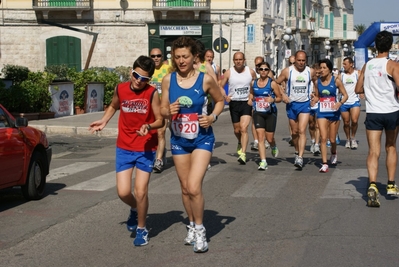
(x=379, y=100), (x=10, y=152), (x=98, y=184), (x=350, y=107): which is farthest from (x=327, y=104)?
(x=10, y=152)

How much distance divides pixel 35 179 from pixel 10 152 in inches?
33.0

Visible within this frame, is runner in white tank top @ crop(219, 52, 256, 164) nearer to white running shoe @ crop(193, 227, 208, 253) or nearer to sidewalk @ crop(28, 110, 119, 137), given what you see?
white running shoe @ crop(193, 227, 208, 253)

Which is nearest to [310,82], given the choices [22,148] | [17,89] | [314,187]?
[314,187]

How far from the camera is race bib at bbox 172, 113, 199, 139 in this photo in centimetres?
675

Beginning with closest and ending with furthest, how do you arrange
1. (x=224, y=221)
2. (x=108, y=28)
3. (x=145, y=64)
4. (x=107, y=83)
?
1. (x=145, y=64)
2. (x=224, y=221)
3. (x=107, y=83)
4. (x=108, y=28)

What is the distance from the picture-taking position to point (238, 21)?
42281 millimetres

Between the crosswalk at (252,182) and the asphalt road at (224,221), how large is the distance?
0.01 metres

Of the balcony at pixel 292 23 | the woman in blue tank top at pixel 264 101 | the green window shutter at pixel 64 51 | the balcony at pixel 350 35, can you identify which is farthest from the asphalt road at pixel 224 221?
the balcony at pixel 350 35

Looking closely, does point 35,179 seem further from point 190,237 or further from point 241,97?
point 241,97

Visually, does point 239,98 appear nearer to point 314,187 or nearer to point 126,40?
point 314,187

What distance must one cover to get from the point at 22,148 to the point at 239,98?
15.2 feet

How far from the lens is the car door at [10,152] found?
8656 mm

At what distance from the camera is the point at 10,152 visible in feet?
28.9

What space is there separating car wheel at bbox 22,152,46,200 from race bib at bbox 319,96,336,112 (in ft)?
15.4
